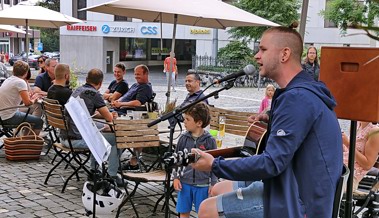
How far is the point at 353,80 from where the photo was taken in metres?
3.09

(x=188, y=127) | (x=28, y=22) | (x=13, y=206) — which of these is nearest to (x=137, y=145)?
(x=188, y=127)

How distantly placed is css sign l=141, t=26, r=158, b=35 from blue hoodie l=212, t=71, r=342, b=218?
36.2 m

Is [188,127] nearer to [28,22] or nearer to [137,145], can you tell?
[137,145]

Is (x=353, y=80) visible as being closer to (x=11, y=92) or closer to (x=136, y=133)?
(x=136, y=133)

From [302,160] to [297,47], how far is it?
1.83ft

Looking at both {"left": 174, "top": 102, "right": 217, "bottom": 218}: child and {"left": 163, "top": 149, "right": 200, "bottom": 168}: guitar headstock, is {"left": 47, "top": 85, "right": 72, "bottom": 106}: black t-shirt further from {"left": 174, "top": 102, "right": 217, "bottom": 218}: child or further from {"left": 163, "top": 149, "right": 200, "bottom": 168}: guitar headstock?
{"left": 163, "top": 149, "right": 200, "bottom": 168}: guitar headstock

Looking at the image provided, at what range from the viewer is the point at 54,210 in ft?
17.6

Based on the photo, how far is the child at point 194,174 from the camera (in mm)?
4457

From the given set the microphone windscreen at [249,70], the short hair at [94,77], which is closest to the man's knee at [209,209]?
the microphone windscreen at [249,70]

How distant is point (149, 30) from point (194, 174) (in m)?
34.5

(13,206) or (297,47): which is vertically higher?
(297,47)

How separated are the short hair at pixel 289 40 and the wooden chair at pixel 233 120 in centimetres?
409

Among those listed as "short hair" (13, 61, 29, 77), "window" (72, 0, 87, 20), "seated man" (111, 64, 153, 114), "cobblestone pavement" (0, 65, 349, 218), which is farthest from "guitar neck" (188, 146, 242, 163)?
"window" (72, 0, 87, 20)

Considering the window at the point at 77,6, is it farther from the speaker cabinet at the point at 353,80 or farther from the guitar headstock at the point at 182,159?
the guitar headstock at the point at 182,159
